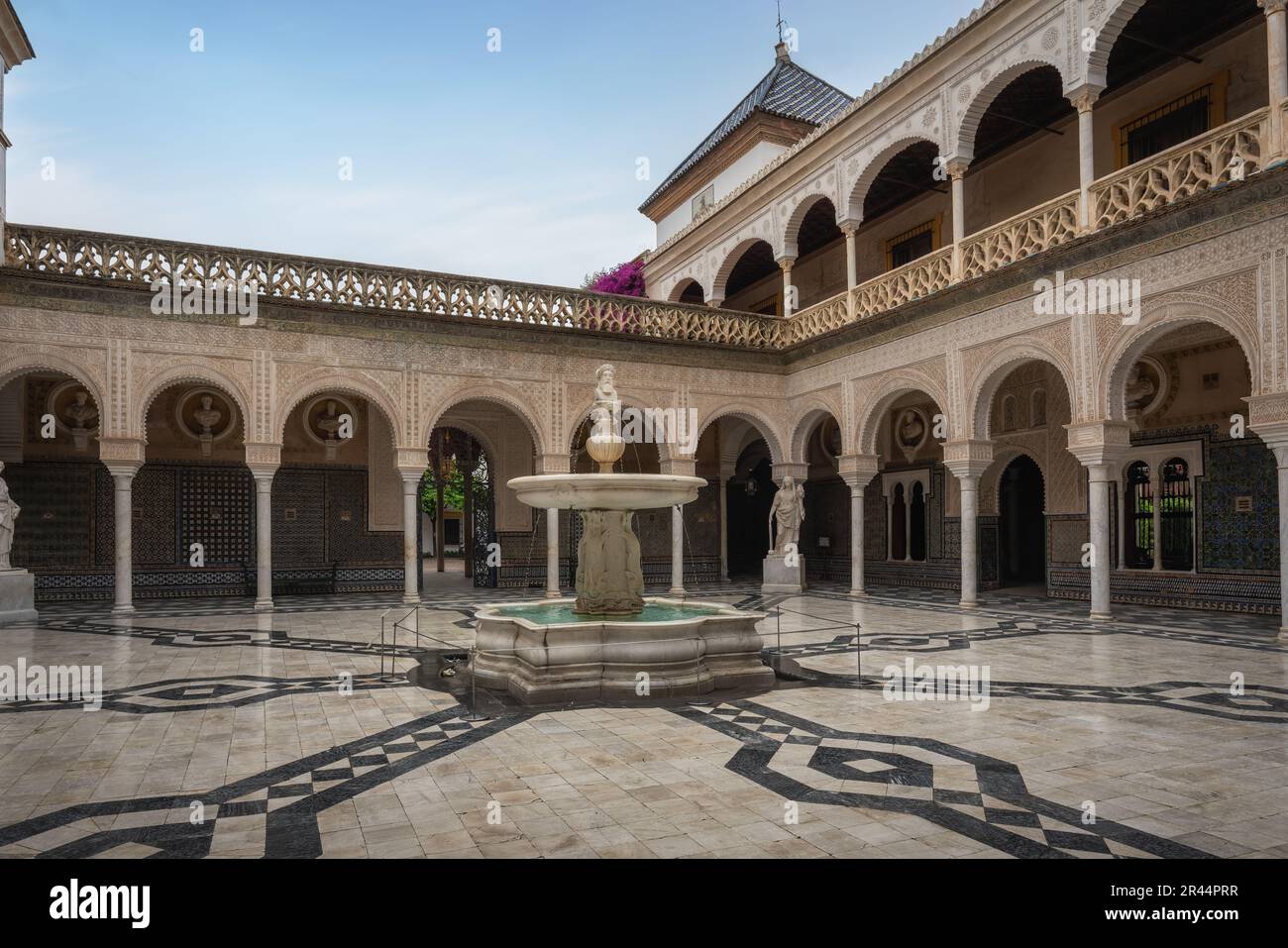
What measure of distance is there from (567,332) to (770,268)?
7.64 metres

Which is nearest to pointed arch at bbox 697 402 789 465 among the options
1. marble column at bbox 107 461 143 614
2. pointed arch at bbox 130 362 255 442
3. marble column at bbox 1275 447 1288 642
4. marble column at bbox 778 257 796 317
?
marble column at bbox 778 257 796 317

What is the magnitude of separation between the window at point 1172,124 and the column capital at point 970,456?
4556 millimetres

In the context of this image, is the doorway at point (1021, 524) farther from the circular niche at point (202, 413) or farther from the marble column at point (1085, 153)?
the circular niche at point (202, 413)

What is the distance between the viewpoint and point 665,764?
14.6ft

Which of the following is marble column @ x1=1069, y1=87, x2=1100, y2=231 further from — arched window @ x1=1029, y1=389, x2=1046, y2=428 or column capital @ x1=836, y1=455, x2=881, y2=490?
column capital @ x1=836, y1=455, x2=881, y2=490

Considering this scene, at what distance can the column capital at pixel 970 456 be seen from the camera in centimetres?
1280

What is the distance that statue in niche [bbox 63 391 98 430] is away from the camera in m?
14.7

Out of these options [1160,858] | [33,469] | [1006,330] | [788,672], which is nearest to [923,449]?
[1006,330]

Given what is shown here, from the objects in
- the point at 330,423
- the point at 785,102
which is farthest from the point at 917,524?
the point at 330,423

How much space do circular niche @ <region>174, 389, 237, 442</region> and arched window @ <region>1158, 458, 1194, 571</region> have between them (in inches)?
635

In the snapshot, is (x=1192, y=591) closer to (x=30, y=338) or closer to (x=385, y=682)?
(x=385, y=682)

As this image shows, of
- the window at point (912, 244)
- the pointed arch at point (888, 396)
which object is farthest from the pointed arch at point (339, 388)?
the window at point (912, 244)

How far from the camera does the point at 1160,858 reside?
10.1 ft

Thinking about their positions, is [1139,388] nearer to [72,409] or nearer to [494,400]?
[494,400]
